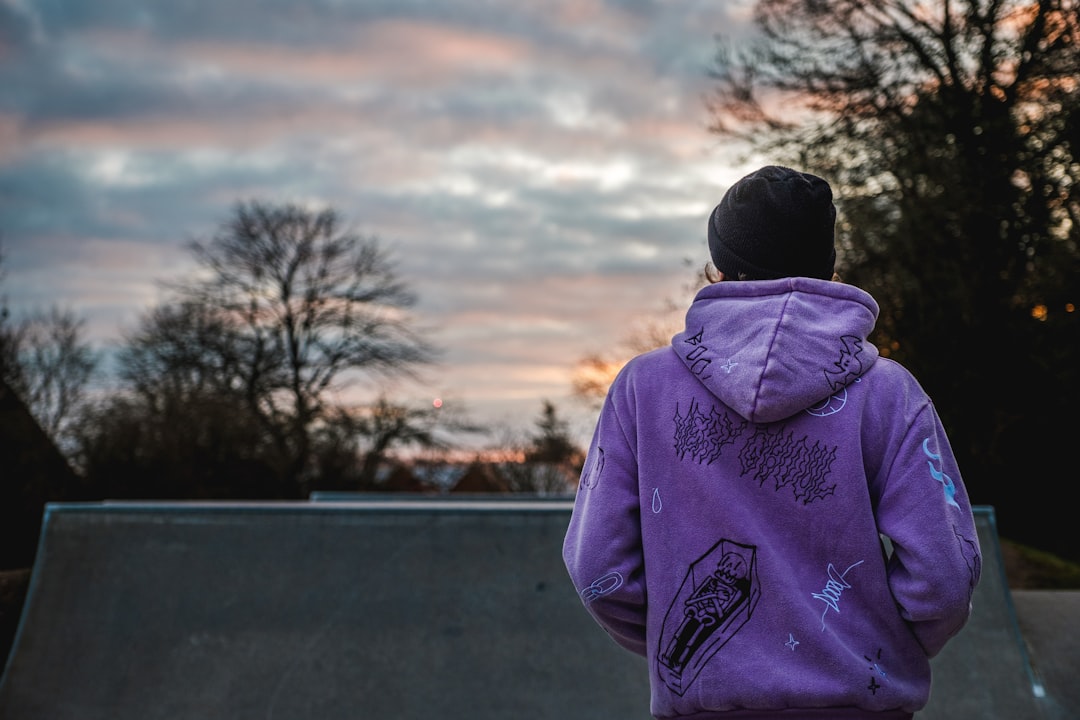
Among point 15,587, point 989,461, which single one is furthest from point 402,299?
point 15,587

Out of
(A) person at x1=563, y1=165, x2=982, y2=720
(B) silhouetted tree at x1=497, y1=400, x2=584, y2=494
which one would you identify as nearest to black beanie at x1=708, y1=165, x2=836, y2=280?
(A) person at x1=563, y1=165, x2=982, y2=720

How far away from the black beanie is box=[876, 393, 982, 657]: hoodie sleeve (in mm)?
331

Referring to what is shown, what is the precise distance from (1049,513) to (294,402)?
17532mm

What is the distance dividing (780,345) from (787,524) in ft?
0.99

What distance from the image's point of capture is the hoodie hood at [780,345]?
164 cm

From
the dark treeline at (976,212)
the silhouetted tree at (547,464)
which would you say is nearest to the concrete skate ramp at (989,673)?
the dark treeline at (976,212)

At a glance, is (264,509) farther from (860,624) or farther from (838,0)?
(838,0)

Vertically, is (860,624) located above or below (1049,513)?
above

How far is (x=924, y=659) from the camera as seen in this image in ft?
5.46

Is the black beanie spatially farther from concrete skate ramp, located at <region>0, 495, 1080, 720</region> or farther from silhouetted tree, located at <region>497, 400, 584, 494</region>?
silhouetted tree, located at <region>497, 400, 584, 494</region>

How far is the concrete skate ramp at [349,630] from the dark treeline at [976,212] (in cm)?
696

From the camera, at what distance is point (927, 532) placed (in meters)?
1.59

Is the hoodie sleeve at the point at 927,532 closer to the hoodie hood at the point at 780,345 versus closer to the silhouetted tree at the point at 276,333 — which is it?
the hoodie hood at the point at 780,345

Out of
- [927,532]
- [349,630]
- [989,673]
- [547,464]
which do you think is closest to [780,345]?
[927,532]
